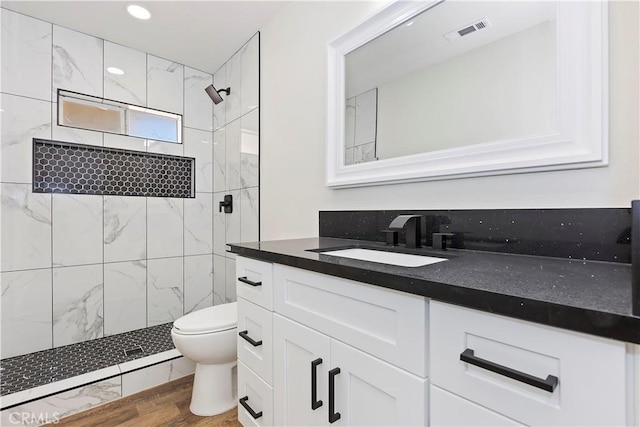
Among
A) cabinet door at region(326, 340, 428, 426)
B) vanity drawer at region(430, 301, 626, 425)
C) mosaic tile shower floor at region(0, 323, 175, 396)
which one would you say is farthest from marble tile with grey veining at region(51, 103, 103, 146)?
vanity drawer at region(430, 301, 626, 425)

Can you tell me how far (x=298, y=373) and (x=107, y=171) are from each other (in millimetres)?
2243

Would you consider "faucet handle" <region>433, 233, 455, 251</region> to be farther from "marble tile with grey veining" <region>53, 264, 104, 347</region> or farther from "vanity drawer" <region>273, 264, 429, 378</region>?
"marble tile with grey veining" <region>53, 264, 104, 347</region>

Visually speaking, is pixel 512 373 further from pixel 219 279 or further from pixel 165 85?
pixel 165 85

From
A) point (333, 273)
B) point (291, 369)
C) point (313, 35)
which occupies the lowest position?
point (291, 369)

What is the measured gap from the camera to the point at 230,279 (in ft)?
8.52

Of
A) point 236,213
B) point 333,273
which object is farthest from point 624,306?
point 236,213

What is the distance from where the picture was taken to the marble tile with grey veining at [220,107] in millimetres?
2701

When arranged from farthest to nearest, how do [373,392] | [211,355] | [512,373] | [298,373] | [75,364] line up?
[75,364] < [211,355] < [298,373] < [373,392] < [512,373]

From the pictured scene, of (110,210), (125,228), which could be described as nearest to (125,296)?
(125,228)

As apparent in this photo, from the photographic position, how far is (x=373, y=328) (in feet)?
2.51

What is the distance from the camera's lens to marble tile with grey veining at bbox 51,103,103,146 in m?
2.12

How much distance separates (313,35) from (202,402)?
2.13 m

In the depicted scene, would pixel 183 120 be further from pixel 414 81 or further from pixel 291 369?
pixel 291 369

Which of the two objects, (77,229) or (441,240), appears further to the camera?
(77,229)
